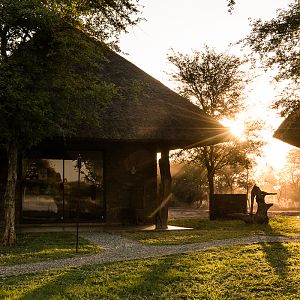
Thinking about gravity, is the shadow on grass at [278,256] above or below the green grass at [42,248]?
below

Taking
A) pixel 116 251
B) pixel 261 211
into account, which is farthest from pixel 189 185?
pixel 116 251

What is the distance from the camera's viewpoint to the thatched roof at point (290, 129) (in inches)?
666

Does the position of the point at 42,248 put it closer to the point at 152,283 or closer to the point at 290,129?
the point at 152,283

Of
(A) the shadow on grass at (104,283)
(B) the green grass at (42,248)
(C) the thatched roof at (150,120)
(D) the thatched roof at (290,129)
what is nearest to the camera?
(A) the shadow on grass at (104,283)

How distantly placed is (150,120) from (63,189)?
4.23 meters

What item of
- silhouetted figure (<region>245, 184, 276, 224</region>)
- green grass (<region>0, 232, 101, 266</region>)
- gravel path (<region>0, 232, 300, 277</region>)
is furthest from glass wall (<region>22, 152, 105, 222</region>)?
silhouetted figure (<region>245, 184, 276, 224</region>)

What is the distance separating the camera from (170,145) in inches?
730

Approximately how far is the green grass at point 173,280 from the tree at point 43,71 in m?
4.73

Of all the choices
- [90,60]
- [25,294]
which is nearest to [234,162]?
[90,60]

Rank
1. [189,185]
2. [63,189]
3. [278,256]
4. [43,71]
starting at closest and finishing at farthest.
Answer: [278,256] → [43,71] → [63,189] → [189,185]

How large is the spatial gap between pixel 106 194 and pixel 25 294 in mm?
11572

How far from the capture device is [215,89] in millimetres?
27391

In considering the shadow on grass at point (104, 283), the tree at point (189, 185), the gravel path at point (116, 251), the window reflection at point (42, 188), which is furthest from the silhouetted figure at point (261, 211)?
the tree at point (189, 185)

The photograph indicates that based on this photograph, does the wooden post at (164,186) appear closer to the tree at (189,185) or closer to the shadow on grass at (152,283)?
the shadow on grass at (152,283)
